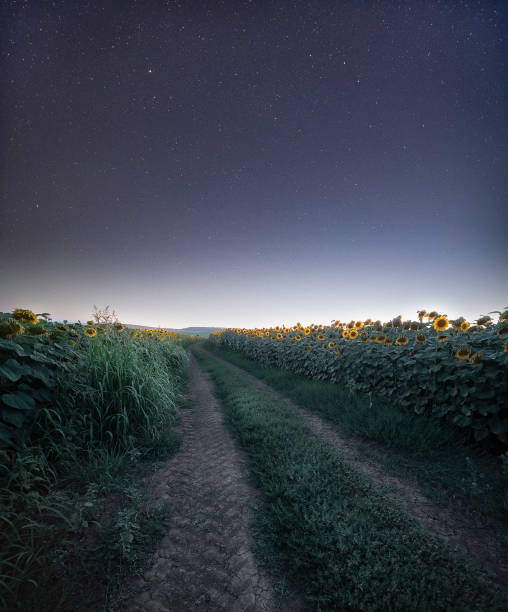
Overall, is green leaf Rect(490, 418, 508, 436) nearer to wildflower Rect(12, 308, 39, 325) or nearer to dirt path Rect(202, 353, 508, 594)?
dirt path Rect(202, 353, 508, 594)

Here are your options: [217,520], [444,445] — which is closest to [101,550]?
[217,520]

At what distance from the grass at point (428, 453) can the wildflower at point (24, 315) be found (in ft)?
18.3

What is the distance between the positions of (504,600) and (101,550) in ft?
10.5

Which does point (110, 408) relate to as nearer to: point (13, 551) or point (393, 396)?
point (13, 551)

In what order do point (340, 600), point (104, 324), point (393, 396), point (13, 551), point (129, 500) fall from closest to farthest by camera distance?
point (340, 600) < point (13, 551) < point (129, 500) < point (393, 396) < point (104, 324)

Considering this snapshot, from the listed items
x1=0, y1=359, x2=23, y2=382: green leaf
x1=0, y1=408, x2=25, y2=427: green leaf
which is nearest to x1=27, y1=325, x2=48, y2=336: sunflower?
x1=0, y1=359, x2=23, y2=382: green leaf

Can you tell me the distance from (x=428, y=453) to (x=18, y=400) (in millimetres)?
5363

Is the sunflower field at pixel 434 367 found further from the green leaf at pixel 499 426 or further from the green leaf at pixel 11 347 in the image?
the green leaf at pixel 11 347

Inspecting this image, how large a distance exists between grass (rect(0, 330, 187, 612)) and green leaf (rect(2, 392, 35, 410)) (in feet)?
1.05

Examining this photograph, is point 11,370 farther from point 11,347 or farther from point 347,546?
point 347,546

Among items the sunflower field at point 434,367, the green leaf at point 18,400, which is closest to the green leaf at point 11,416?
the green leaf at point 18,400

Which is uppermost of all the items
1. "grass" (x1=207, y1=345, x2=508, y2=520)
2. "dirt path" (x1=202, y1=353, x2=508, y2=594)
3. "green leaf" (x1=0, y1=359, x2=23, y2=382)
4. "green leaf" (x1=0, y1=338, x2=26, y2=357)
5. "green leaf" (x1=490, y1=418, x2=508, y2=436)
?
"green leaf" (x1=0, y1=338, x2=26, y2=357)

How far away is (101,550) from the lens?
2084 millimetres

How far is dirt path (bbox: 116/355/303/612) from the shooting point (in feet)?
6.03
